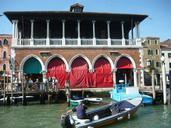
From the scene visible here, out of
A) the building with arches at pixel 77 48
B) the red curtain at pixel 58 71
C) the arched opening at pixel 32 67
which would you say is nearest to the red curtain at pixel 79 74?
the building with arches at pixel 77 48

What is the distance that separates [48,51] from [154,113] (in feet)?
40.1

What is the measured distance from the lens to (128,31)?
30734mm

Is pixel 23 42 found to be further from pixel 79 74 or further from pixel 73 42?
pixel 79 74

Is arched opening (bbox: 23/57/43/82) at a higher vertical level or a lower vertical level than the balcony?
lower

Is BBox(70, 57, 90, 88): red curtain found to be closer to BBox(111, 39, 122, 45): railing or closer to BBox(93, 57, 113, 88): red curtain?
BBox(93, 57, 113, 88): red curtain

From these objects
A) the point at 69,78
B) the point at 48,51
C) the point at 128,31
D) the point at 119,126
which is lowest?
the point at 119,126

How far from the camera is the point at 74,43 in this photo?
A: 26500mm

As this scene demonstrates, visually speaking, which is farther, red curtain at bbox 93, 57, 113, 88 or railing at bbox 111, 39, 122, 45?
railing at bbox 111, 39, 122, 45

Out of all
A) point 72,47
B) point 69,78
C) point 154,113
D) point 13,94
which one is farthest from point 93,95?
point 154,113

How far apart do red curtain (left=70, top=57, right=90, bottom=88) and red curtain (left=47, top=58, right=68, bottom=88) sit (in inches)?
29.2

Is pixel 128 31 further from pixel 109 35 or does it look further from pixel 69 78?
pixel 69 78

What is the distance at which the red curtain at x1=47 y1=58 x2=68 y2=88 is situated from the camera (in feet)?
85.0

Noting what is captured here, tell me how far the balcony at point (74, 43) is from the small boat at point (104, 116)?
35.6 feet

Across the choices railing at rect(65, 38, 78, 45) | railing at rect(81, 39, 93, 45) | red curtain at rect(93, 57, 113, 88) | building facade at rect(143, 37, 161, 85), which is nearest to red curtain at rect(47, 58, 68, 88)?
railing at rect(65, 38, 78, 45)
